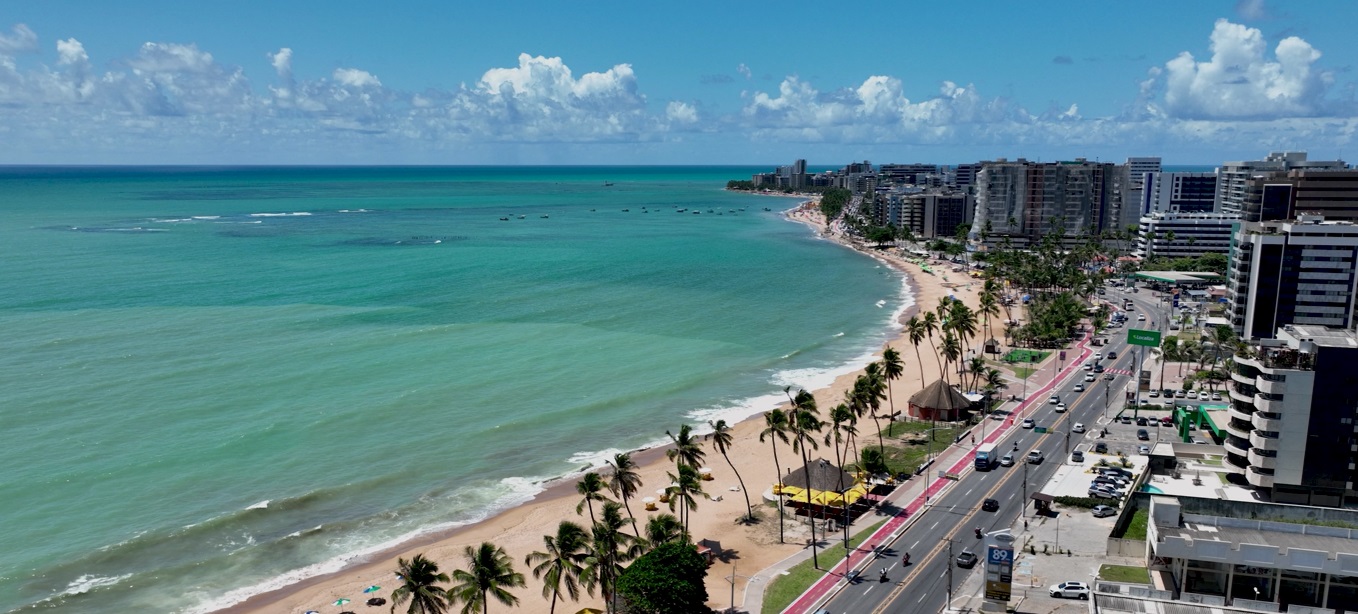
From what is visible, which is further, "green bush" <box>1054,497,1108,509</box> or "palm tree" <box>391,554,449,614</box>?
"green bush" <box>1054,497,1108,509</box>

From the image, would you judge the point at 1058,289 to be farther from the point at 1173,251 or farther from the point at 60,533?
the point at 60,533

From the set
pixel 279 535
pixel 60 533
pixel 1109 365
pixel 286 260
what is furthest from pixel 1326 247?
pixel 286 260

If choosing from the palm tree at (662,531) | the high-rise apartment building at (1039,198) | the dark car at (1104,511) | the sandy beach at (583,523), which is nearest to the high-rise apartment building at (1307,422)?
the dark car at (1104,511)

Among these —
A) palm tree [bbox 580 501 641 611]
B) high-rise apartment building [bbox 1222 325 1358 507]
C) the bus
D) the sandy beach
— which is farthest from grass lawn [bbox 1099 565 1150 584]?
palm tree [bbox 580 501 641 611]

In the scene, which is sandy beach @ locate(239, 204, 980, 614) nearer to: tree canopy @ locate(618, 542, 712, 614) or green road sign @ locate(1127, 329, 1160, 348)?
tree canopy @ locate(618, 542, 712, 614)

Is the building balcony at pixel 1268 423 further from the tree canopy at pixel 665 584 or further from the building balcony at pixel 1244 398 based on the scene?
the tree canopy at pixel 665 584

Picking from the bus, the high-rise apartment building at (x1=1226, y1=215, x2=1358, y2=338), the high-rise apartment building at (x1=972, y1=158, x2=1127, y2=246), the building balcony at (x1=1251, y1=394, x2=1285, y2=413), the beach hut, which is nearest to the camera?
the building balcony at (x1=1251, y1=394, x2=1285, y2=413)
